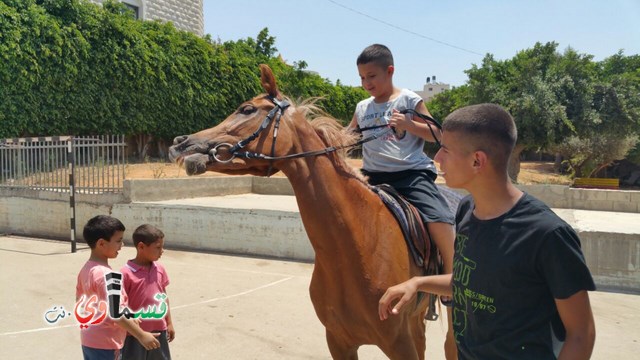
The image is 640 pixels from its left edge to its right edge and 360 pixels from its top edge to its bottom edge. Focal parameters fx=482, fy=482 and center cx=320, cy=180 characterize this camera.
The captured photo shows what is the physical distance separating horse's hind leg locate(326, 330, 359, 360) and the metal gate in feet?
29.8

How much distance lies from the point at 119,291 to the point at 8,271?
21.0 ft

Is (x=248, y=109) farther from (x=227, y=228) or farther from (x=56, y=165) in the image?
(x=56, y=165)

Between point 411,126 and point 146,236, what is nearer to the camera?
point 411,126

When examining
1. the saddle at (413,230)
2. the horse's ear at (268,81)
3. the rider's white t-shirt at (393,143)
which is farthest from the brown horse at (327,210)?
the rider's white t-shirt at (393,143)

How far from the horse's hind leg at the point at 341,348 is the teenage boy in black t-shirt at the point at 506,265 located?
4.86 ft

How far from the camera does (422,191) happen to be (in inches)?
139

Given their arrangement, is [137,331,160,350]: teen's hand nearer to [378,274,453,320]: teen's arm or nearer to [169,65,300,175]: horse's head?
[169,65,300,175]: horse's head

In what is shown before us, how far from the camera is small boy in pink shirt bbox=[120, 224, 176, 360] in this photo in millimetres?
3246

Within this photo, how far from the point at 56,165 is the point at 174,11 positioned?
57.8 feet

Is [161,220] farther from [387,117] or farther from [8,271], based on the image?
[387,117]

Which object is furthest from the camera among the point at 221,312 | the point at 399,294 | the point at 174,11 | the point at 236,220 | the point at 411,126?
the point at 174,11

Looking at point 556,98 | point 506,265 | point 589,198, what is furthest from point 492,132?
point 556,98

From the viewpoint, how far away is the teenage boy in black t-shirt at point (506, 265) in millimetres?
1480

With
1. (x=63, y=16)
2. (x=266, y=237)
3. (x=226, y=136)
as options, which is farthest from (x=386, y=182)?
(x=63, y=16)
